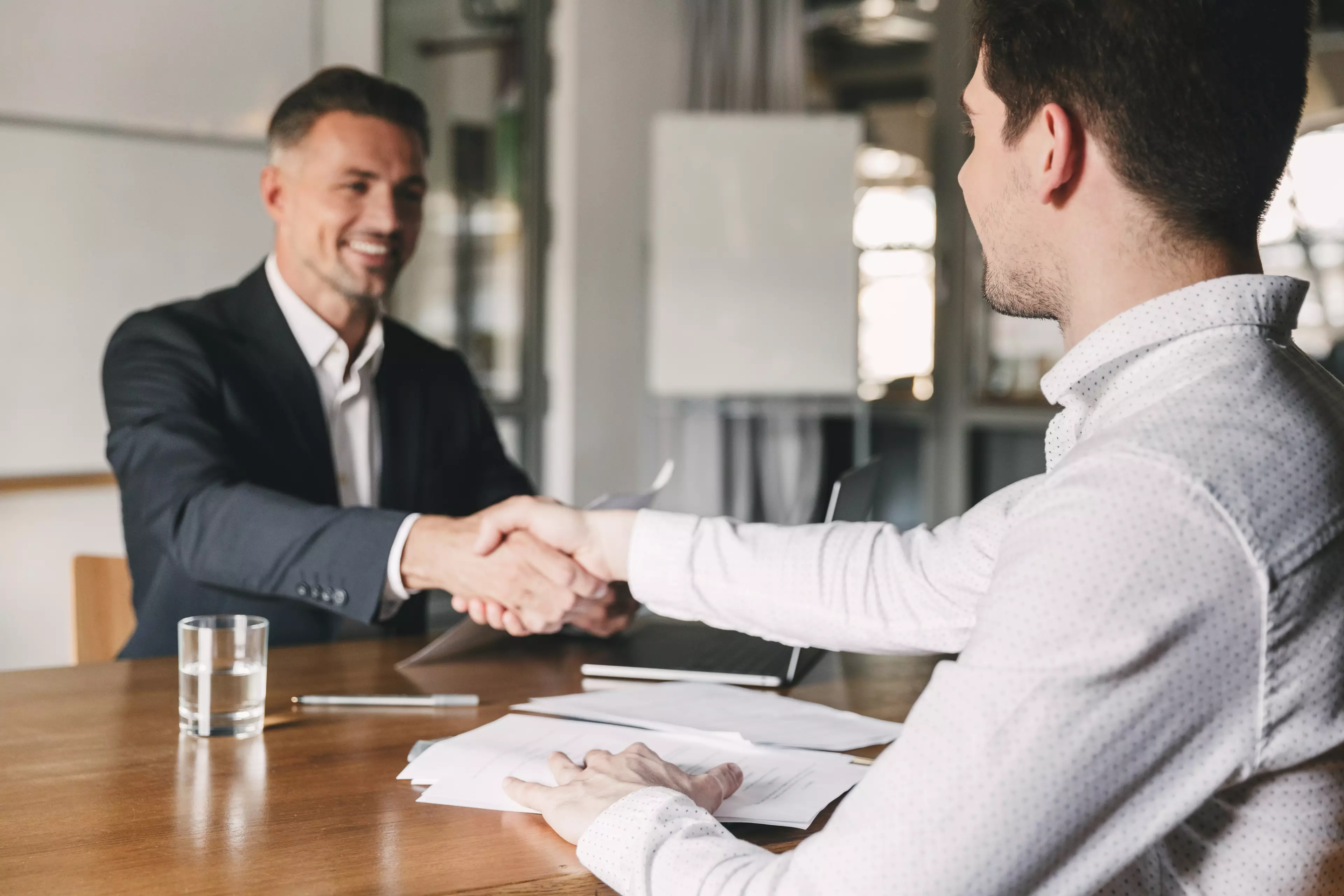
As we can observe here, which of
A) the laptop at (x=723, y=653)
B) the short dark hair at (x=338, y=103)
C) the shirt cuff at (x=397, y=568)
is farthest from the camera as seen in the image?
the short dark hair at (x=338, y=103)

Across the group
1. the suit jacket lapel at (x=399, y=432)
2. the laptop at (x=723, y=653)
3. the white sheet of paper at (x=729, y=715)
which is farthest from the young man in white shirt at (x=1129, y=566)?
the suit jacket lapel at (x=399, y=432)

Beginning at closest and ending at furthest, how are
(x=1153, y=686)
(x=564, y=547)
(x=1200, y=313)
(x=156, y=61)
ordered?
(x=1153, y=686) → (x=1200, y=313) → (x=564, y=547) → (x=156, y=61)

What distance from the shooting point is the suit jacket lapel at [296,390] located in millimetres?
2068

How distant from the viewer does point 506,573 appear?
1.58 m

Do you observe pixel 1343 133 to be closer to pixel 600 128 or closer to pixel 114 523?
pixel 600 128

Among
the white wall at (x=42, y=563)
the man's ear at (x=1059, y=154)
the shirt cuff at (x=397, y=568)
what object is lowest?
the white wall at (x=42, y=563)

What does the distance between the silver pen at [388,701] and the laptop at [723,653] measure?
0.71ft

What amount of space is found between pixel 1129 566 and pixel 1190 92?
1.31ft

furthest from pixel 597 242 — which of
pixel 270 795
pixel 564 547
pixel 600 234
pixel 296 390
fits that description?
pixel 270 795

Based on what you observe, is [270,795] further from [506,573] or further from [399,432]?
[399,432]

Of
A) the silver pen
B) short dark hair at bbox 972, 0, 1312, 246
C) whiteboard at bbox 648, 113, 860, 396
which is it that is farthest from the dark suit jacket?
whiteboard at bbox 648, 113, 860, 396

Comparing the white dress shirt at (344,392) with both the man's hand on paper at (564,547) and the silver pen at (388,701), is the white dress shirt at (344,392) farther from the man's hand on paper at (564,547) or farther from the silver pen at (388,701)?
the silver pen at (388,701)

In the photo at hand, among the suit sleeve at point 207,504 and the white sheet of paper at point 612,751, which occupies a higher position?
the suit sleeve at point 207,504

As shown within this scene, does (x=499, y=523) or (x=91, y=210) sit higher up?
(x=91, y=210)
